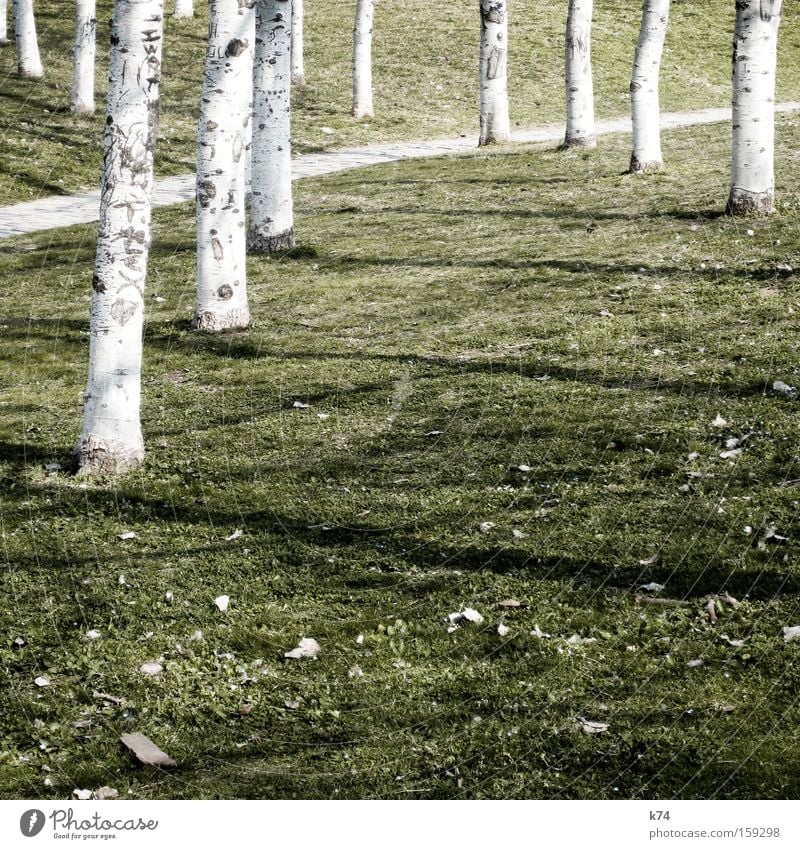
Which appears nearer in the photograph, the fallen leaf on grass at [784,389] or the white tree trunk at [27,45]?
the fallen leaf on grass at [784,389]

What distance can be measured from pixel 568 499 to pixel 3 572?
3145 mm

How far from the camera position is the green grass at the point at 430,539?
4398 millimetres

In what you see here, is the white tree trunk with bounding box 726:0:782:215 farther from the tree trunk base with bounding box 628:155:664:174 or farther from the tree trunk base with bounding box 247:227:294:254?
the tree trunk base with bounding box 247:227:294:254

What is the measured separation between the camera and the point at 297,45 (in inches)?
1139

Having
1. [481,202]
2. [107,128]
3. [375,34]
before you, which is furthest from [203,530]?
[375,34]

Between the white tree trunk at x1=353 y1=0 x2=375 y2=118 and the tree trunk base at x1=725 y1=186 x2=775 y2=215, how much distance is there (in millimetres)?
15237

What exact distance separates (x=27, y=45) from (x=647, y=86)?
17.2 m

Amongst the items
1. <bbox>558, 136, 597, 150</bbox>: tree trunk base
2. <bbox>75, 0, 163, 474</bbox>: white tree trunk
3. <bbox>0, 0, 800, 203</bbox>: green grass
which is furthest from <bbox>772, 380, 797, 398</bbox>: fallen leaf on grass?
<bbox>0, 0, 800, 203</bbox>: green grass

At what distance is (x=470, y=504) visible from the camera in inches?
255

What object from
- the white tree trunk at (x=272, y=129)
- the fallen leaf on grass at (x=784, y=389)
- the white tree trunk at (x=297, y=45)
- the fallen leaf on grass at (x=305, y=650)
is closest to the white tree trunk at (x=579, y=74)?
the white tree trunk at (x=272, y=129)

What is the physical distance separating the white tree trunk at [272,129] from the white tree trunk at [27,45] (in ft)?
52.2

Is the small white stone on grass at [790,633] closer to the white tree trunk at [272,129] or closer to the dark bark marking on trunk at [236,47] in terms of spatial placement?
the dark bark marking on trunk at [236,47]

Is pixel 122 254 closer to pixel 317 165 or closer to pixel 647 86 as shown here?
pixel 647 86

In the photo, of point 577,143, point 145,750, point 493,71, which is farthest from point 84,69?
point 145,750
